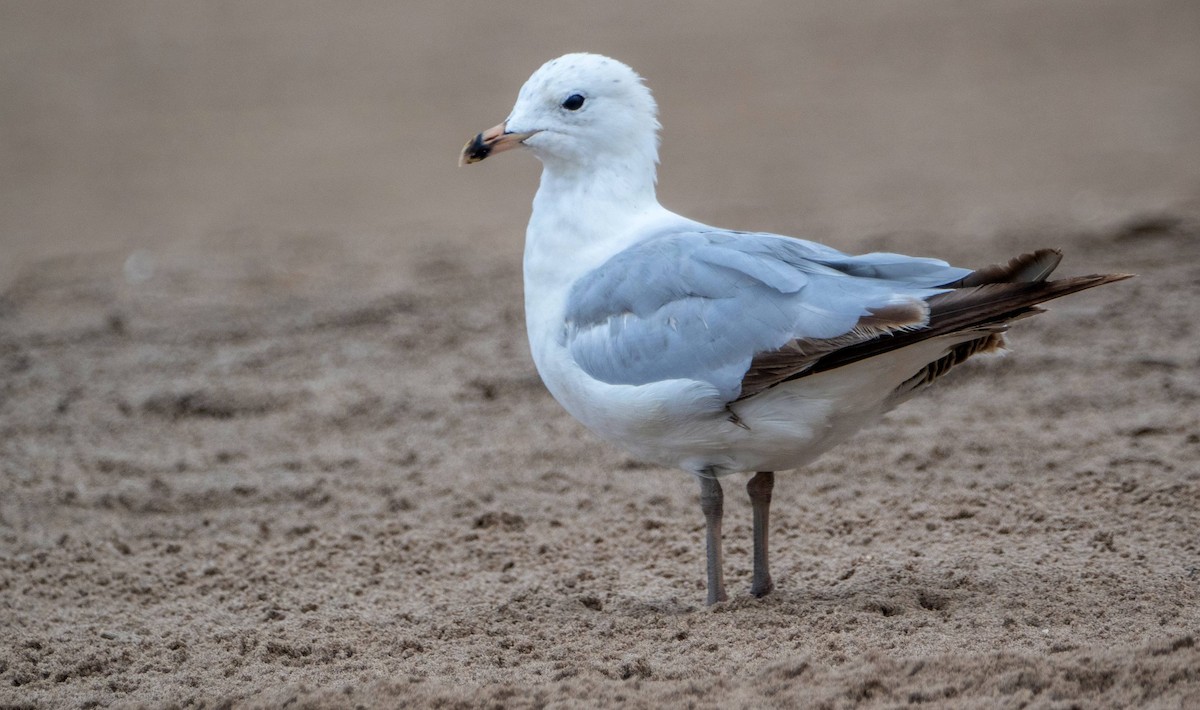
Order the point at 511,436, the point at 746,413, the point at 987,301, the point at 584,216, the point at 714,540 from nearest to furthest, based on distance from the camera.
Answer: the point at 987,301
the point at 746,413
the point at 714,540
the point at 584,216
the point at 511,436

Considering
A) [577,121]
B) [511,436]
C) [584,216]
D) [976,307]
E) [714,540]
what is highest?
[577,121]

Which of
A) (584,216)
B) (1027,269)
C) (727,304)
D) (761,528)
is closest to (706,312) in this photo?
(727,304)

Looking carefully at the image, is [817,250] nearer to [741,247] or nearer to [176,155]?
[741,247]

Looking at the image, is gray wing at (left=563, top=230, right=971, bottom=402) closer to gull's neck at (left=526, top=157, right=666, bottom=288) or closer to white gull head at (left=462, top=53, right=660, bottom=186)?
gull's neck at (left=526, top=157, right=666, bottom=288)

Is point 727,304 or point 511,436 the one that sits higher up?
point 727,304

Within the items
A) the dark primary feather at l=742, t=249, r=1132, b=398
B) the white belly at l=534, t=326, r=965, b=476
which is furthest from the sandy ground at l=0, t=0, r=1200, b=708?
the dark primary feather at l=742, t=249, r=1132, b=398

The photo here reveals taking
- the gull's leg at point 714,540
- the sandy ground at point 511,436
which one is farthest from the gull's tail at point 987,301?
the sandy ground at point 511,436

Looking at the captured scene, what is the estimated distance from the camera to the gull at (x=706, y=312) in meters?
3.79

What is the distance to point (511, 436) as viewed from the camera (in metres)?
6.14

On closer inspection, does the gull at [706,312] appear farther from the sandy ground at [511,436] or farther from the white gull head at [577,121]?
the sandy ground at [511,436]

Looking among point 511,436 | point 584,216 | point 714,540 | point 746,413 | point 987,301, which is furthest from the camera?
point 511,436

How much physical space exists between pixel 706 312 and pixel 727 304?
0.21 ft

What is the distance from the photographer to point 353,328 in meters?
7.45

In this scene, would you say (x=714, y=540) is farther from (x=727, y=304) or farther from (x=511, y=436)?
(x=511, y=436)
